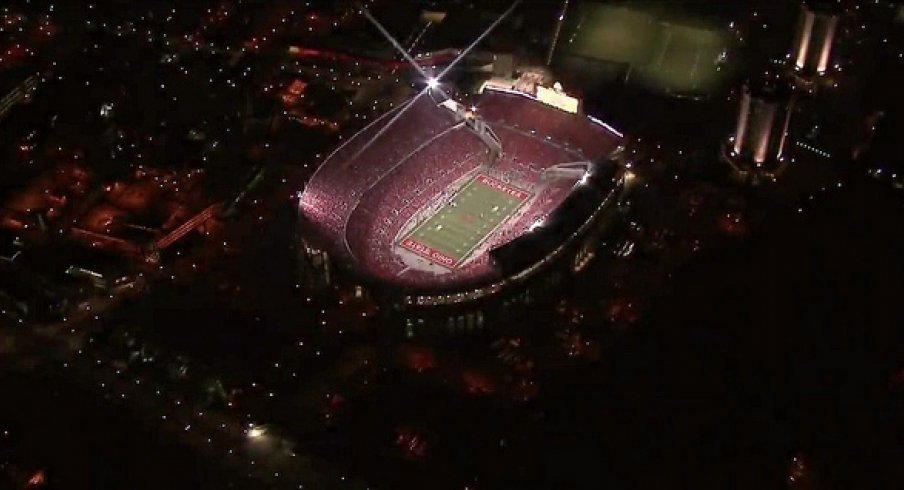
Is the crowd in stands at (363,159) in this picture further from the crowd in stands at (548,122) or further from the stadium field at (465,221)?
the stadium field at (465,221)

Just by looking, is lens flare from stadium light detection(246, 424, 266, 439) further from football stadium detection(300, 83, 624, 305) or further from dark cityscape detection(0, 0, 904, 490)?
football stadium detection(300, 83, 624, 305)

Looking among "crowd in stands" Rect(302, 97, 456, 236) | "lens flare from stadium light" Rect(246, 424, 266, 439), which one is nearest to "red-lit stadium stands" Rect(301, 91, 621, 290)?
"crowd in stands" Rect(302, 97, 456, 236)

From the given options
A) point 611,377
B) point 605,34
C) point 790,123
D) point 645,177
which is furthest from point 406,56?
point 611,377

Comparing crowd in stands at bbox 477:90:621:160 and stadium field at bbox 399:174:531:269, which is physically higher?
crowd in stands at bbox 477:90:621:160

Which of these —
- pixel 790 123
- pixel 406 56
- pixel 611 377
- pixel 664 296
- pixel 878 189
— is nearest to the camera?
pixel 611 377

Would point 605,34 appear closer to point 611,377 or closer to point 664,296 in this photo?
point 664,296

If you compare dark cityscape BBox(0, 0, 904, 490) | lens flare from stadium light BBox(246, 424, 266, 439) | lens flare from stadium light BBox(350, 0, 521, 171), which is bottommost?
lens flare from stadium light BBox(246, 424, 266, 439)
